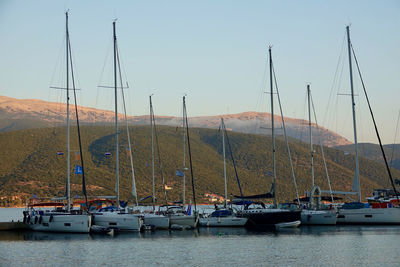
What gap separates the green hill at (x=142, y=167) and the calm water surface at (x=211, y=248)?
78.0 meters

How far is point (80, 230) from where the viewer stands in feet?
162

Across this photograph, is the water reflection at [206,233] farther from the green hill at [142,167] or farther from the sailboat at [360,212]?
the green hill at [142,167]

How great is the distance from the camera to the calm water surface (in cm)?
3484

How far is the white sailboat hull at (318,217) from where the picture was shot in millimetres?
57906

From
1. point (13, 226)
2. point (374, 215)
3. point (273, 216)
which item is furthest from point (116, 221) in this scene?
point (374, 215)

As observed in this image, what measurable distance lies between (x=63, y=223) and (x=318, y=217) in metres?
25.8

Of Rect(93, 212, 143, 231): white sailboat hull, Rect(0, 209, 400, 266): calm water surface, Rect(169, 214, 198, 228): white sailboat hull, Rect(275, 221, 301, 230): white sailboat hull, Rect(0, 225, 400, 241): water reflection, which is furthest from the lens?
Rect(275, 221, 301, 230): white sailboat hull

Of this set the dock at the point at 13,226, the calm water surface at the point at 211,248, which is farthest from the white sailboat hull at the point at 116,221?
the dock at the point at 13,226

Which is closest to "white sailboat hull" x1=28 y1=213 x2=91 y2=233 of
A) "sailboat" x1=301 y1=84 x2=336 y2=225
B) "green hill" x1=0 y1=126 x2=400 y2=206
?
"sailboat" x1=301 y1=84 x2=336 y2=225

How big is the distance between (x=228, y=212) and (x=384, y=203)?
16.0 metres

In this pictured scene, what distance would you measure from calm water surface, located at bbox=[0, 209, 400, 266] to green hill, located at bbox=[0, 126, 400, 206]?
77978 millimetres

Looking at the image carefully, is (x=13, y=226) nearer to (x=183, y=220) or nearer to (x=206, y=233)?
(x=183, y=220)

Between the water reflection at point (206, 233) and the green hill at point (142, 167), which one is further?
the green hill at point (142, 167)

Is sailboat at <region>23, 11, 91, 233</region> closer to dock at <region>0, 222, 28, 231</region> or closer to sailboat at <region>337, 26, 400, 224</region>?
dock at <region>0, 222, 28, 231</region>
